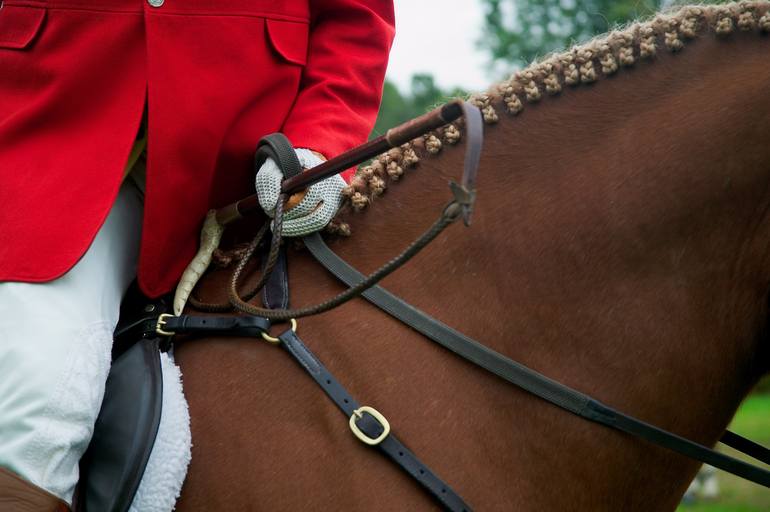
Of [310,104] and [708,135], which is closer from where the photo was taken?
[708,135]

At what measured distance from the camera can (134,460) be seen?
1900 millimetres

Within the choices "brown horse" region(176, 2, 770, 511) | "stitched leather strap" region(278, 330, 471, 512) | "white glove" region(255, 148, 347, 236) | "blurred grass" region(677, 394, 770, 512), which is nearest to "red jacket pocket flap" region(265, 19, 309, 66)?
"white glove" region(255, 148, 347, 236)

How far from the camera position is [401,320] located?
1980 mm

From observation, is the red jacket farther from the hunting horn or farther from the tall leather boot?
the tall leather boot

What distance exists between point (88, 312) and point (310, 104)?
0.89m

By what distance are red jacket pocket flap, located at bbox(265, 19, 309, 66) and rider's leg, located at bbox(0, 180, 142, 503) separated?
→ 0.82m

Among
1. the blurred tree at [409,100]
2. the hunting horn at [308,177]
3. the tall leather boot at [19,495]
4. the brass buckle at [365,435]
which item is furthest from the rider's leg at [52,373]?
the blurred tree at [409,100]

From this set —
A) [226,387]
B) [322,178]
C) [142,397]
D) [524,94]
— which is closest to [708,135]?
[524,94]

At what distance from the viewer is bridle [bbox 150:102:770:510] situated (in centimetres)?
177

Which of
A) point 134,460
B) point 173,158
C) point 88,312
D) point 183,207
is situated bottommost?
point 134,460

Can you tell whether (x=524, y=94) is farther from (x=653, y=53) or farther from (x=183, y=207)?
(x=183, y=207)

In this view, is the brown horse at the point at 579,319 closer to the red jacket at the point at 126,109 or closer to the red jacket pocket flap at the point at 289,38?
the red jacket at the point at 126,109

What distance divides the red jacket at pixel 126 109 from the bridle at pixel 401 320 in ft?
0.66

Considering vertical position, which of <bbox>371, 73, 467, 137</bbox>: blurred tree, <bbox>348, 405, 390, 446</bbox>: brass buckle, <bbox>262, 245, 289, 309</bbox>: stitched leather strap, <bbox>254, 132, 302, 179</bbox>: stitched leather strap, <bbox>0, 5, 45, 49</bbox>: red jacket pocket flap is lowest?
<bbox>371, 73, 467, 137</bbox>: blurred tree
